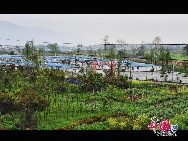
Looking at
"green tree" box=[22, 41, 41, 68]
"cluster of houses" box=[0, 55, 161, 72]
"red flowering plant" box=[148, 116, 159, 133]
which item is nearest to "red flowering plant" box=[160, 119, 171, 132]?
"red flowering plant" box=[148, 116, 159, 133]

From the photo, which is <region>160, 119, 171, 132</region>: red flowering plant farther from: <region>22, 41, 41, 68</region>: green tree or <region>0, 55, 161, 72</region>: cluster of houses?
<region>22, 41, 41, 68</region>: green tree

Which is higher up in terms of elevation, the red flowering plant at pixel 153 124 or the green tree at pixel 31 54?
the green tree at pixel 31 54

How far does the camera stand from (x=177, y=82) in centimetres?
682

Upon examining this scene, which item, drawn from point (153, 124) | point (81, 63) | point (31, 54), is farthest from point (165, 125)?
point (31, 54)

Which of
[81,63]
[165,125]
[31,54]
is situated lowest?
[165,125]

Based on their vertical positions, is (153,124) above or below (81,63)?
below

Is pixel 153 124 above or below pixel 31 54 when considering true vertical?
below

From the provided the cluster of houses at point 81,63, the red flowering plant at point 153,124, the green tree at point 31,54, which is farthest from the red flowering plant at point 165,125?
the green tree at point 31,54

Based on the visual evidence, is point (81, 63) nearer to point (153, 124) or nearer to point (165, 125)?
point (153, 124)

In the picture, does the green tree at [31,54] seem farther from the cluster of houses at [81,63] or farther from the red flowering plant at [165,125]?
the red flowering plant at [165,125]

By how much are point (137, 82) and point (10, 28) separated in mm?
1908

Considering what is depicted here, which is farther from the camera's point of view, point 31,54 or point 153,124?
point 31,54
